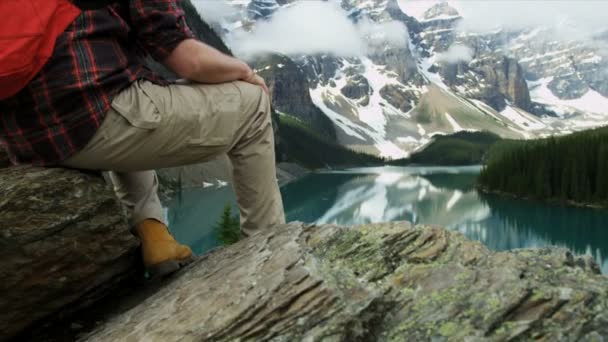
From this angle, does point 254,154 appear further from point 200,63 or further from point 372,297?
point 372,297

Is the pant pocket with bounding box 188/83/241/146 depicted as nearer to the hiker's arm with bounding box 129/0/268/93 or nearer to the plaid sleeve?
the hiker's arm with bounding box 129/0/268/93

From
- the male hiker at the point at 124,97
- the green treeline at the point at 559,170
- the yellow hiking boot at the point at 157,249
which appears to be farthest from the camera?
the green treeline at the point at 559,170

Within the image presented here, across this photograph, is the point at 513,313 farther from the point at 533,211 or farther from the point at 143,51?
the point at 533,211

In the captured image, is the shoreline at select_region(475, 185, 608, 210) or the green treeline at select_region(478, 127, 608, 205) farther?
the green treeline at select_region(478, 127, 608, 205)

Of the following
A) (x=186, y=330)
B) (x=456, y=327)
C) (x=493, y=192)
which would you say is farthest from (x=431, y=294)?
(x=493, y=192)

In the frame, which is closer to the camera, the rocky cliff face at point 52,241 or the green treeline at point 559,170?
the rocky cliff face at point 52,241

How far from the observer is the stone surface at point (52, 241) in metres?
3.99

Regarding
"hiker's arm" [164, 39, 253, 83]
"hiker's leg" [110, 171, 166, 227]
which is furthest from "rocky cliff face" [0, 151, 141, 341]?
"hiker's arm" [164, 39, 253, 83]

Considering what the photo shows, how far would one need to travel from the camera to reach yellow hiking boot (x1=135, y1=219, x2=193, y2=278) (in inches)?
198

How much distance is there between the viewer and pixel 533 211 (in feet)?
243

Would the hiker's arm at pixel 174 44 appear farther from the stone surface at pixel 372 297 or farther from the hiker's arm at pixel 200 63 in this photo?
the stone surface at pixel 372 297

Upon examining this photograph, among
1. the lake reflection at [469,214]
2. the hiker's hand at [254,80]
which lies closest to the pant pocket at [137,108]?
the hiker's hand at [254,80]

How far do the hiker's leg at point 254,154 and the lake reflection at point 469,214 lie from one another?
44325 millimetres

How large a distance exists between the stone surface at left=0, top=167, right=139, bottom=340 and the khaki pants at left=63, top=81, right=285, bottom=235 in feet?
0.91
